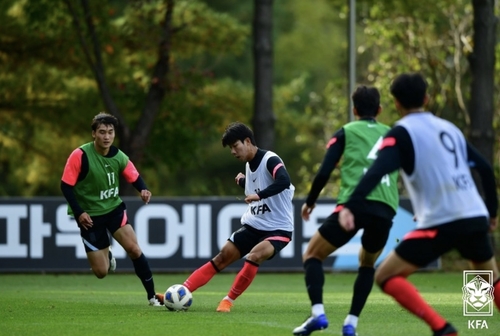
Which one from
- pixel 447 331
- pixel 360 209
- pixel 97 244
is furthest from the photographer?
pixel 97 244

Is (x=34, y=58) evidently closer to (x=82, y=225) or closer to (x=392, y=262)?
(x=82, y=225)

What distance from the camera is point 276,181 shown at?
11.8 m

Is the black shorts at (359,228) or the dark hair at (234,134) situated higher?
the dark hair at (234,134)

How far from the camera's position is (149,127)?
90.3ft

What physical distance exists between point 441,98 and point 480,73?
549 centimetres

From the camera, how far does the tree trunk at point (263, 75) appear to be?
26078 millimetres

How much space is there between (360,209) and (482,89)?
15496 mm

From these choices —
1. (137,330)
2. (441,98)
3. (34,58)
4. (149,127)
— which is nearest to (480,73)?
(441,98)

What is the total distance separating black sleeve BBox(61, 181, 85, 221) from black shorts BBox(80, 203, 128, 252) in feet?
1.63

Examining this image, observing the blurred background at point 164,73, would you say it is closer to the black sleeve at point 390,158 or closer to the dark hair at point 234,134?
the dark hair at point 234,134

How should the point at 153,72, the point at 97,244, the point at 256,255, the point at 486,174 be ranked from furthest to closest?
the point at 153,72 → the point at 97,244 → the point at 256,255 → the point at 486,174

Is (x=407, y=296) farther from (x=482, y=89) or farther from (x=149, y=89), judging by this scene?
(x=149, y=89)

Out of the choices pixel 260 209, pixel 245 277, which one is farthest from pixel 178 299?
pixel 260 209

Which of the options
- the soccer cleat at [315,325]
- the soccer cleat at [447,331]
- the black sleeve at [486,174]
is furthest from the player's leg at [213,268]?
the soccer cleat at [447,331]
